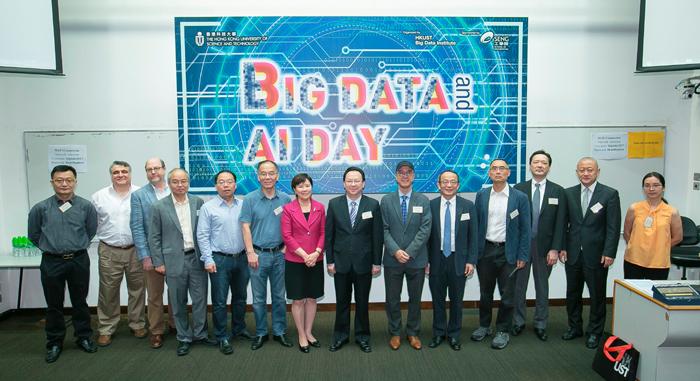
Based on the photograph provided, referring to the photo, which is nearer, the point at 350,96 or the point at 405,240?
the point at 405,240

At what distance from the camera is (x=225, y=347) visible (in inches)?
147

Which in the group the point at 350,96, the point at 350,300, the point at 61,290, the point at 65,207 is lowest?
the point at 350,300

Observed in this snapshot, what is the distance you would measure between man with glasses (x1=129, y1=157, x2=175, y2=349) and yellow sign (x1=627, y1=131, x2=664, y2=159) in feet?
15.2

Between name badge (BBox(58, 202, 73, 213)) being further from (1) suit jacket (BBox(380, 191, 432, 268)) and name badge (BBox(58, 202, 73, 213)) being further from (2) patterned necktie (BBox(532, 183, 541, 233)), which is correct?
(2) patterned necktie (BBox(532, 183, 541, 233))

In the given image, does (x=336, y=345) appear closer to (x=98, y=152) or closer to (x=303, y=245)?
(x=303, y=245)

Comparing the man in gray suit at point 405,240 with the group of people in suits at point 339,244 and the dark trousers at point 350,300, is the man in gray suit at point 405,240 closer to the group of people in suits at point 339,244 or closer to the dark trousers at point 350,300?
the group of people in suits at point 339,244

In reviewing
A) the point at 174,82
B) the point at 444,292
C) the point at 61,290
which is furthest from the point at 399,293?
the point at 174,82

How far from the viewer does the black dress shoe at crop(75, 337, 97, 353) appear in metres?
3.78

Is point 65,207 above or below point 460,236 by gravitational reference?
above

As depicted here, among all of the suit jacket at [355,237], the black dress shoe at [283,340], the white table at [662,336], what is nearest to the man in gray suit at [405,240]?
the suit jacket at [355,237]

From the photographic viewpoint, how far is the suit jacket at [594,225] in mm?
3721

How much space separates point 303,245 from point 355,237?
422 mm

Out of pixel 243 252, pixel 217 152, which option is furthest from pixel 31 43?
pixel 243 252

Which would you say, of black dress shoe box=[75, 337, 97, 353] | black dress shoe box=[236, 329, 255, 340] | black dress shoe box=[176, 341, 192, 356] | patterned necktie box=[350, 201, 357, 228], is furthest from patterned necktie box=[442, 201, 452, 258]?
black dress shoe box=[75, 337, 97, 353]
